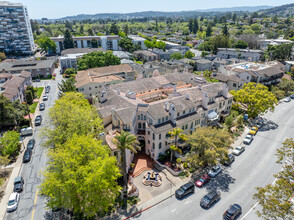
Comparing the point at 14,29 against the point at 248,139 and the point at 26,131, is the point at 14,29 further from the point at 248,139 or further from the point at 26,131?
the point at 248,139

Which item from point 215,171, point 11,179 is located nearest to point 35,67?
point 11,179

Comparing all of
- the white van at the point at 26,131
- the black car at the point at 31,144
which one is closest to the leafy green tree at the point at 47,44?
the white van at the point at 26,131

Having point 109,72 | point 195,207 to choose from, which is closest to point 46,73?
point 109,72

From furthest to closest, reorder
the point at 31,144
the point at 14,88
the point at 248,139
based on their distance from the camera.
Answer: the point at 14,88
the point at 248,139
the point at 31,144

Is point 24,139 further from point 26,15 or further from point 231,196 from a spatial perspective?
point 26,15

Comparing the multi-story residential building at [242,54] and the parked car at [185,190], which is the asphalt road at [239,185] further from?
the multi-story residential building at [242,54]
